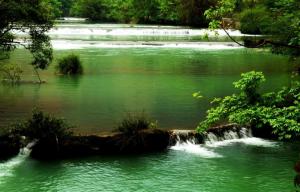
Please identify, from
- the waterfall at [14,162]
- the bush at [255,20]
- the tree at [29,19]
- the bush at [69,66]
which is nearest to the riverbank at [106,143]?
the waterfall at [14,162]

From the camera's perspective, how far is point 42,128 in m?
18.3

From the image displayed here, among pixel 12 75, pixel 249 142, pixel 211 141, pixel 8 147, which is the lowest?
pixel 249 142

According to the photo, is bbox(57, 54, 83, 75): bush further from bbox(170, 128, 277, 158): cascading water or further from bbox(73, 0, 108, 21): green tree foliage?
bbox(73, 0, 108, 21): green tree foliage

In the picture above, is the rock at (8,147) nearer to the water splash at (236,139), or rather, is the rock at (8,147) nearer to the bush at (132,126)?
the bush at (132,126)

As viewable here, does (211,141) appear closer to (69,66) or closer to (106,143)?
(106,143)

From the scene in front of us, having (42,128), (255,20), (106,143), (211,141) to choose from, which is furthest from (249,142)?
(255,20)

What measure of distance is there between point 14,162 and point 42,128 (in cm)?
147

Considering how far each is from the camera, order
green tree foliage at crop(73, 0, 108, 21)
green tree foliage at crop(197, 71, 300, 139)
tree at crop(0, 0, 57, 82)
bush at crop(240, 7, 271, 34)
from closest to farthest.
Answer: green tree foliage at crop(197, 71, 300, 139) → tree at crop(0, 0, 57, 82) → bush at crop(240, 7, 271, 34) → green tree foliage at crop(73, 0, 108, 21)

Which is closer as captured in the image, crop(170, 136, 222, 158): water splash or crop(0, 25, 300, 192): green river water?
crop(0, 25, 300, 192): green river water

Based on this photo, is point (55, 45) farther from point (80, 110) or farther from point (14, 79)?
point (80, 110)

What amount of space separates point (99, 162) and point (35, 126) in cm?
248

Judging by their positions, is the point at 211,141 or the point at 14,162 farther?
the point at 211,141

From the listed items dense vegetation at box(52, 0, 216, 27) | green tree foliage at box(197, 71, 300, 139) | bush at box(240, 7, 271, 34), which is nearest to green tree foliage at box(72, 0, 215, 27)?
dense vegetation at box(52, 0, 216, 27)

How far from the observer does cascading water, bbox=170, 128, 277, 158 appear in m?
19.5
